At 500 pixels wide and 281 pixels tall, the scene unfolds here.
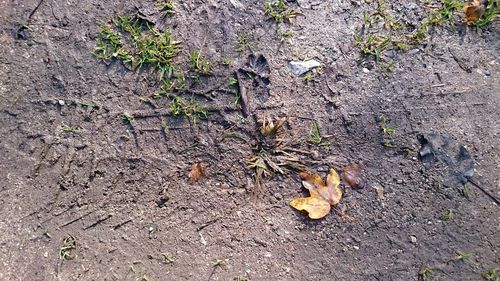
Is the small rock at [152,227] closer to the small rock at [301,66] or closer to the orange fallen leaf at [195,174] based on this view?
the orange fallen leaf at [195,174]

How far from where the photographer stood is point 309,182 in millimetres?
2148

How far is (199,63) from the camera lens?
2.26 metres

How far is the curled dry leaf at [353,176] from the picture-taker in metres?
2.16

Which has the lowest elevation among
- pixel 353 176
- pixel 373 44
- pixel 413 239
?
pixel 413 239

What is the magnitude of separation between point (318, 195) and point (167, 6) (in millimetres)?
1268

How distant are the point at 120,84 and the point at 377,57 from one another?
1353 millimetres

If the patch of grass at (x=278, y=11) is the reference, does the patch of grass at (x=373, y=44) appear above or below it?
below

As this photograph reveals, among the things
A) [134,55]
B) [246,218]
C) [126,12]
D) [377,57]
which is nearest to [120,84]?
[134,55]

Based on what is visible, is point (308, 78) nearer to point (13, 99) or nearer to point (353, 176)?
point (353, 176)

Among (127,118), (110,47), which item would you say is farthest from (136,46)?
(127,118)

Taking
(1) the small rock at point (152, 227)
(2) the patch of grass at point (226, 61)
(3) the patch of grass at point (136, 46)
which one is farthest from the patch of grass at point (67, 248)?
(2) the patch of grass at point (226, 61)

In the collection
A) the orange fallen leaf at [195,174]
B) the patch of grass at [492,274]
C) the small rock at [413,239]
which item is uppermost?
the orange fallen leaf at [195,174]

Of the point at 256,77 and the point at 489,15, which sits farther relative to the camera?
the point at 489,15

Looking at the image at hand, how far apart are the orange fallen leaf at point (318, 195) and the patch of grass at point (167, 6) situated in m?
1.10
